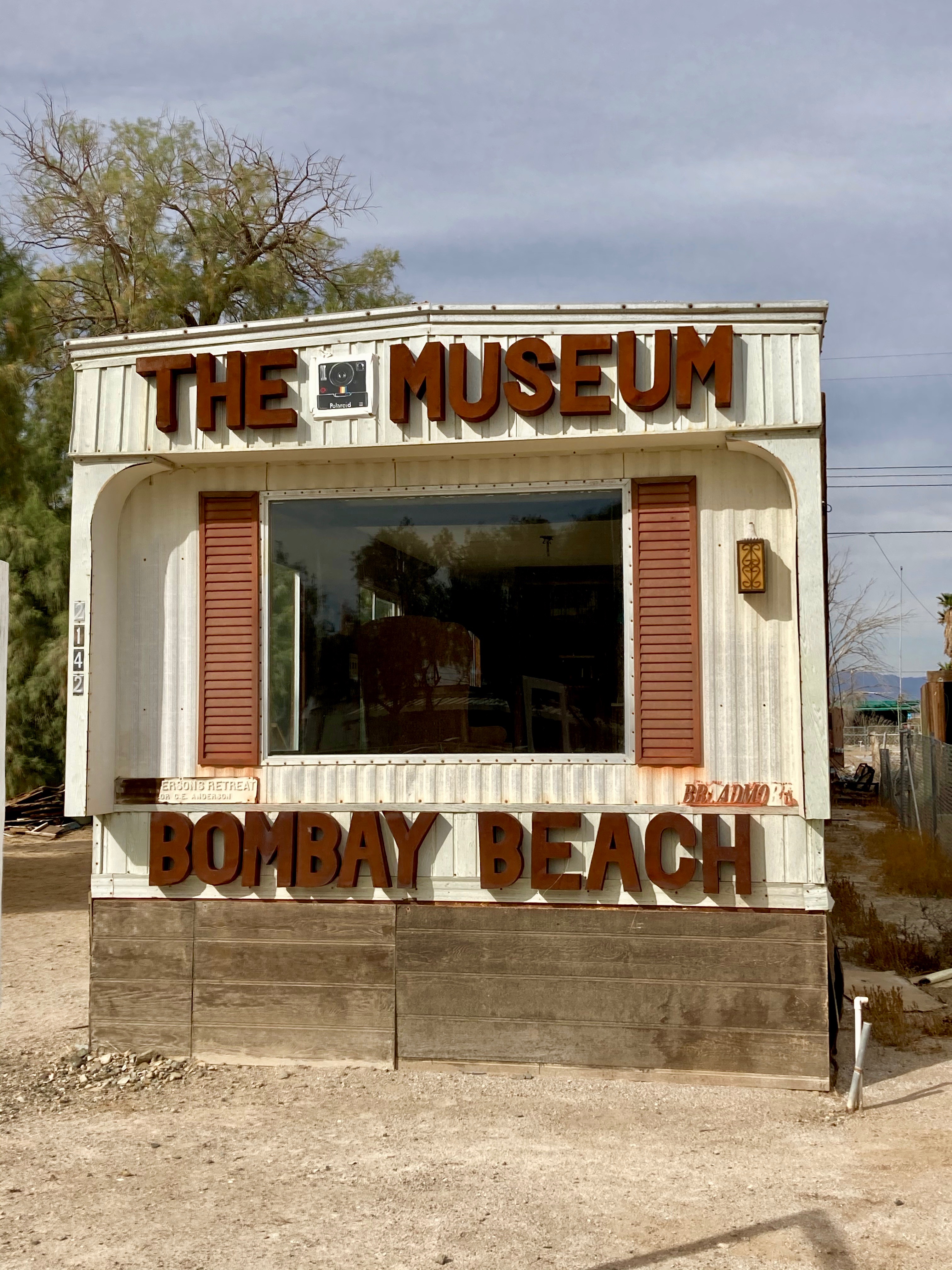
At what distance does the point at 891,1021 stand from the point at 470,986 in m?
2.75

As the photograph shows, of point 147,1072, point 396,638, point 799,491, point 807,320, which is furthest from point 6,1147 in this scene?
→ point 807,320

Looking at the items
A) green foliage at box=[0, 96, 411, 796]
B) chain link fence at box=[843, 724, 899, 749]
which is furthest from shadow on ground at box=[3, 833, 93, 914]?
chain link fence at box=[843, 724, 899, 749]

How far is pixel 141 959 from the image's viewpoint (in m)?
7.08

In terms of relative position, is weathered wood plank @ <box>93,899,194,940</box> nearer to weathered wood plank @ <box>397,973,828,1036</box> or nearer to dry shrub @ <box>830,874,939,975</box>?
weathered wood plank @ <box>397,973,828,1036</box>

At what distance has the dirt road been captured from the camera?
15.0 ft

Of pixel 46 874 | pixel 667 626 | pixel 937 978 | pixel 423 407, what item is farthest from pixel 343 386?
pixel 46 874

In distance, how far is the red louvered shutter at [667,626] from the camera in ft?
22.1

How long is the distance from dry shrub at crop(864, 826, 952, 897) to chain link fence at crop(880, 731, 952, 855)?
28 cm

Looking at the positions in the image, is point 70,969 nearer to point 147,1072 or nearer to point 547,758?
point 147,1072

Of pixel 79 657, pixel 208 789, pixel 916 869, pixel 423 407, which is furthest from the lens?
pixel 916 869

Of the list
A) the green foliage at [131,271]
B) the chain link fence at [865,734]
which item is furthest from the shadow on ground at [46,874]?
the chain link fence at [865,734]

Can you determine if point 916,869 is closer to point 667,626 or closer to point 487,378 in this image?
point 667,626

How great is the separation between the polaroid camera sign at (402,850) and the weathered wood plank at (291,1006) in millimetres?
580

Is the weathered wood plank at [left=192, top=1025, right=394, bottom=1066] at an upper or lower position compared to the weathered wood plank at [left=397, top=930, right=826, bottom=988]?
lower
